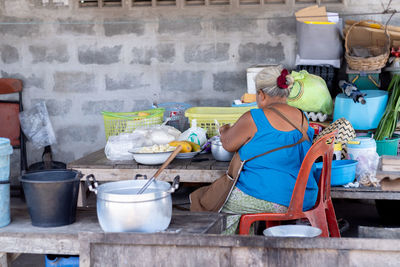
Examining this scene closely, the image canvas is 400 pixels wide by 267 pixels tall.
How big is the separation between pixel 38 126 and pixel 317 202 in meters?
4.08

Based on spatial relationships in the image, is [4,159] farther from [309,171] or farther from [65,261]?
[309,171]

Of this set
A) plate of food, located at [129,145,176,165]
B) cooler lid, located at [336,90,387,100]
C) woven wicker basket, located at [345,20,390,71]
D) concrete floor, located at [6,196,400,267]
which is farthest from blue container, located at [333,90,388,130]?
plate of food, located at [129,145,176,165]

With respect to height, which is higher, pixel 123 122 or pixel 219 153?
pixel 123 122

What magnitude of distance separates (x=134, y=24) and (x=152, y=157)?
8.86 feet

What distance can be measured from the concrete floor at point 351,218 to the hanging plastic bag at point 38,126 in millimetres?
1955

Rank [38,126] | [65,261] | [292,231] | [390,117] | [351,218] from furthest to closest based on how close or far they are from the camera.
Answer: [38,126], [351,218], [390,117], [292,231], [65,261]

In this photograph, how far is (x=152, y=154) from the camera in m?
3.93

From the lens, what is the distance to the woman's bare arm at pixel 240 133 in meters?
3.43

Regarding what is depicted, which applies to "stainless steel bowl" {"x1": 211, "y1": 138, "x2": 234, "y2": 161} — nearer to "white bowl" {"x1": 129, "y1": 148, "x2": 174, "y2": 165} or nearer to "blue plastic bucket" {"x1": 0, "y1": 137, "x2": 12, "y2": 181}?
"white bowl" {"x1": 129, "y1": 148, "x2": 174, "y2": 165}

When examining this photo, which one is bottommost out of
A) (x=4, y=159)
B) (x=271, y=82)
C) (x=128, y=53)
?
(x=4, y=159)

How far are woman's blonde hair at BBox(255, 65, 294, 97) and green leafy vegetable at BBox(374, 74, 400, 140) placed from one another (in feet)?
5.89

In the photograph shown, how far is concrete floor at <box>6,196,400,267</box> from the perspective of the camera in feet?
15.5

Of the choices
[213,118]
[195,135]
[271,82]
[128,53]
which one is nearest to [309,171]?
[271,82]

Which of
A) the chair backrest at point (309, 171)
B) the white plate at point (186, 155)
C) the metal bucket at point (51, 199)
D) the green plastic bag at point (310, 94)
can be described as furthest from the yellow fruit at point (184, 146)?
the metal bucket at point (51, 199)
